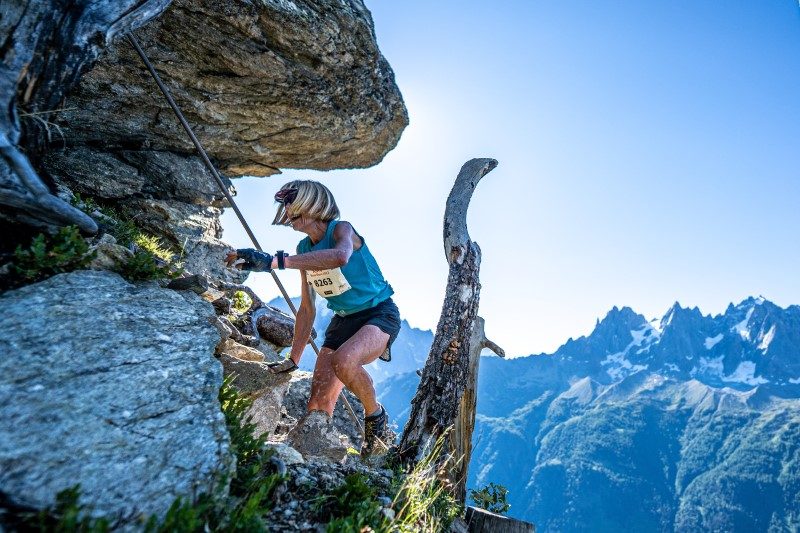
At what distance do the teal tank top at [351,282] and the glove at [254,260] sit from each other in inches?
39.0

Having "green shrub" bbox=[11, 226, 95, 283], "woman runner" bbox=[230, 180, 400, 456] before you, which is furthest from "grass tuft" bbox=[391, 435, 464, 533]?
"green shrub" bbox=[11, 226, 95, 283]

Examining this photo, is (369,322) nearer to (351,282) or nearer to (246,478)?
(351,282)

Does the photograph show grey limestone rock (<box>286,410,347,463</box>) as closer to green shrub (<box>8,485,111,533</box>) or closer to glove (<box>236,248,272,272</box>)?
glove (<box>236,248,272,272</box>)

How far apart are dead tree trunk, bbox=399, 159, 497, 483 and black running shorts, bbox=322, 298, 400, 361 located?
1.02 meters

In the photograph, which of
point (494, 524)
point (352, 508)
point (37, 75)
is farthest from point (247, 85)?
point (494, 524)

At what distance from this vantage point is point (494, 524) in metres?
5.30

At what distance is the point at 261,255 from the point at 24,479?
2.87 meters

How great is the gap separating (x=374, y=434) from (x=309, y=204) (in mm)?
3206

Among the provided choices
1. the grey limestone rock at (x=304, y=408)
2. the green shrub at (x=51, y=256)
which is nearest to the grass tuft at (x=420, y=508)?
the green shrub at (x=51, y=256)

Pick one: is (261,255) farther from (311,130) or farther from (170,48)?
(311,130)

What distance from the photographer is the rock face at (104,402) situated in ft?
8.26

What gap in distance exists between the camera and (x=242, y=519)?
2.75m

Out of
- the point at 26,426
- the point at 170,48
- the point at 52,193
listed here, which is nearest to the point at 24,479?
the point at 26,426

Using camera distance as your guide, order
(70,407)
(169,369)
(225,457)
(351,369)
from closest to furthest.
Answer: (70,407), (225,457), (169,369), (351,369)
